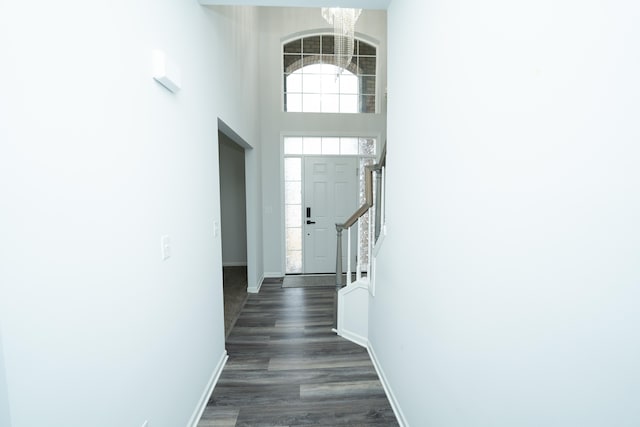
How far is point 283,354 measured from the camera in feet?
7.70

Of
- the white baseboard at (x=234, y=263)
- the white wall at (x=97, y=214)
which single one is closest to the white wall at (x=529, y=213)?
the white wall at (x=97, y=214)

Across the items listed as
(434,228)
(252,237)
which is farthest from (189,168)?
(252,237)

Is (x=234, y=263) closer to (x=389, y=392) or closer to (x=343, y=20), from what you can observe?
(x=389, y=392)

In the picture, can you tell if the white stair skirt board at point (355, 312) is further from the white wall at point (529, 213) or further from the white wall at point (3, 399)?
the white wall at point (3, 399)

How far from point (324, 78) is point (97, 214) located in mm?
4333

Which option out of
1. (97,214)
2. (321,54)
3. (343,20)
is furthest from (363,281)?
(321,54)

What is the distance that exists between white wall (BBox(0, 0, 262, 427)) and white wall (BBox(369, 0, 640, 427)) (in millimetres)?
1264

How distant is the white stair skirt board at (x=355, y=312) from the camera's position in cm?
252

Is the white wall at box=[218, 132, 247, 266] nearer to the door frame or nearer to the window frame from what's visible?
the door frame

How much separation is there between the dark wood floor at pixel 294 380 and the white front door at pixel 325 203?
1613mm

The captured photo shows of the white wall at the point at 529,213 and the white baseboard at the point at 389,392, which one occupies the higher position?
the white wall at the point at 529,213

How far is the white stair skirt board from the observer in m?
2.52

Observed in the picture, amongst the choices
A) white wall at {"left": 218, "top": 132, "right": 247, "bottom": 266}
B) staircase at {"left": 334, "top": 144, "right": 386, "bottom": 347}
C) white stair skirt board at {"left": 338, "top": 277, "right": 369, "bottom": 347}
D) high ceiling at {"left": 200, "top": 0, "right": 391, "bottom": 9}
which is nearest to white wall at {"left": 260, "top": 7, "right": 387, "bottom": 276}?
white wall at {"left": 218, "top": 132, "right": 247, "bottom": 266}

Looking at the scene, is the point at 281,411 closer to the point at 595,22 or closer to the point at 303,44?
the point at 595,22
